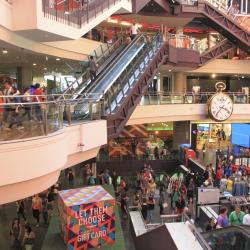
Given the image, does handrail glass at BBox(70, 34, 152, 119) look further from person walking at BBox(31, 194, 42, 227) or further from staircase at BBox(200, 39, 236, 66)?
staircase at BBox(200, 39, 236, 66)

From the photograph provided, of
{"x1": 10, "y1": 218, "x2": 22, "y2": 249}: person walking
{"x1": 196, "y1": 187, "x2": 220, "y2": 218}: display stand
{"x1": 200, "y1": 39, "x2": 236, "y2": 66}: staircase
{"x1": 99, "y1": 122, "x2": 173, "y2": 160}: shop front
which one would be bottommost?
{"x1": 10, "y1": 218, "x2": 22, "y2": 249}: person walking

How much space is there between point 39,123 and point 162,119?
16.1 metres

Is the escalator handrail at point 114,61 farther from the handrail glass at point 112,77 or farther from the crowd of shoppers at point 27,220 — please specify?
the crowd of shoppers at point 27,220

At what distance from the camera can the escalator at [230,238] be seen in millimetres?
7707

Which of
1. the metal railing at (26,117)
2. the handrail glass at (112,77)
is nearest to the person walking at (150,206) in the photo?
the handrail glass at (112,77)

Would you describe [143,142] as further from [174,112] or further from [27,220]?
[27,220]

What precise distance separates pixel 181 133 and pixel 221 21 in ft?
29.8

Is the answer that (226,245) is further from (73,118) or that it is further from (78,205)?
(73,118)

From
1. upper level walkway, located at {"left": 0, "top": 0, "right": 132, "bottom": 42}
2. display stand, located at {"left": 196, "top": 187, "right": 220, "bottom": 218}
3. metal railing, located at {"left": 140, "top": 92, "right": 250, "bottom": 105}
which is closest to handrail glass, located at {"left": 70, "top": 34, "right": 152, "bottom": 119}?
upper level walkway, located at {"left": 0, "top": 0, "right": 132, "bottom": 42}

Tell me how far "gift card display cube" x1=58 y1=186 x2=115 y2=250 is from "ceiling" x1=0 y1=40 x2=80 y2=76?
687 centimetres

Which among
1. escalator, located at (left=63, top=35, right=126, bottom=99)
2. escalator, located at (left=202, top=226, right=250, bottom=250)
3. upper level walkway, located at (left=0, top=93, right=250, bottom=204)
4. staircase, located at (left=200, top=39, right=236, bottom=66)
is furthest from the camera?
staircase, located at (left=200, top=39, right=236, bottom=66)

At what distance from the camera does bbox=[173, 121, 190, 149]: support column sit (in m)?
29.5

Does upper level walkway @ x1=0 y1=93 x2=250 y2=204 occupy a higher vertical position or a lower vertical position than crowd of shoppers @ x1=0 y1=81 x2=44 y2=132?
lower

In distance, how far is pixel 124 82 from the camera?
15453mm
